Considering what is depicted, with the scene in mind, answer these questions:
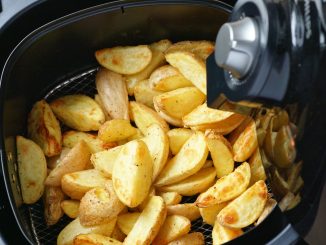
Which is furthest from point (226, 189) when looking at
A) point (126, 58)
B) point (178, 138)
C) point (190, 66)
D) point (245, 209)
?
point (126, 58)

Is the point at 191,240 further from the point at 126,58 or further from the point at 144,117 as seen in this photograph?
the point at 126,58

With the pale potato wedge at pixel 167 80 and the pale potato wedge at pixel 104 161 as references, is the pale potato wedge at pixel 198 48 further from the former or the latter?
the pale potato wedge at pixel 104 161

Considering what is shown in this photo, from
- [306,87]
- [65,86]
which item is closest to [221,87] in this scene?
[306,87]

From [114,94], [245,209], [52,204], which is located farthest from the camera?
[114,94]

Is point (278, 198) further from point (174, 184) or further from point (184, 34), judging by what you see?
point (184, 34)

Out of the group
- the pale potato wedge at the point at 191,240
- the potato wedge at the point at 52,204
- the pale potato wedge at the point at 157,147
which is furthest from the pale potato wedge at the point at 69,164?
the pale potato wedge at the point at 191,240

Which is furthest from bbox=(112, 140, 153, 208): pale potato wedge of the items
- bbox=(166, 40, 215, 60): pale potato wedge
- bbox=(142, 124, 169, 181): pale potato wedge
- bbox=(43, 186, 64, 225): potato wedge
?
bbox=(166, 40, 215, 60): pale potato wedge

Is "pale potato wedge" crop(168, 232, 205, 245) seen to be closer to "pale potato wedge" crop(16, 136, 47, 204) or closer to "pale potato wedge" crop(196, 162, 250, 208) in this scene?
"pale potato wedge" crop(196, 162, 250, 208)
